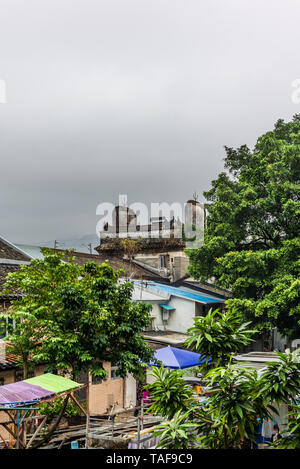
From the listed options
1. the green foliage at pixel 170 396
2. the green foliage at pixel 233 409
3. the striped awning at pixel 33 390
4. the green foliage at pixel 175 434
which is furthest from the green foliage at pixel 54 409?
the green foliage at pixel 233 409

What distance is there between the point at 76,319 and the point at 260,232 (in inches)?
449

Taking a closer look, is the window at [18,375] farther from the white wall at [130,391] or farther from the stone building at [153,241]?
the stone building at [153,241]

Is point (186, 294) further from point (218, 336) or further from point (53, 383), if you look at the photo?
point (218, 336)

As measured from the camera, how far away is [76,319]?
11336mm

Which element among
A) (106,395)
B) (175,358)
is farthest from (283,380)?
(106,395)

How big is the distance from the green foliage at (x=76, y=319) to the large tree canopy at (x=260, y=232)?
712 centimetres

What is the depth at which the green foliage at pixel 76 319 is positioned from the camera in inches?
418

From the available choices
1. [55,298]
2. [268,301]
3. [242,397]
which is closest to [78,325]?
[55,298]

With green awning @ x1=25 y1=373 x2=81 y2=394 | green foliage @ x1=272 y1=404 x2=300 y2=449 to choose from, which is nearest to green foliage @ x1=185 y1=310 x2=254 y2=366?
green foliage @ x1=272 y1=404 x2=300 y2=449

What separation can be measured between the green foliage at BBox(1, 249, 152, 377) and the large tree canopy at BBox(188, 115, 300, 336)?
23.3 feet

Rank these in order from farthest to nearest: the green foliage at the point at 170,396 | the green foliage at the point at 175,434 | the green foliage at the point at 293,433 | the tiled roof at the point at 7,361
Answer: the tiled roof at the point at 7,361
the green foliage at the point at 170,396
the green foliage at the point at 175,434
the green foliage at the point at 293,433

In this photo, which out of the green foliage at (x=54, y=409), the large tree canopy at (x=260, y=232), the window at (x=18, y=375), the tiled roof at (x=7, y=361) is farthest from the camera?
the large tree canopy at (x=260, y=232)

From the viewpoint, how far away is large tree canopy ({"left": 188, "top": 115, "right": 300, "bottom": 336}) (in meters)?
17.7
